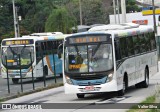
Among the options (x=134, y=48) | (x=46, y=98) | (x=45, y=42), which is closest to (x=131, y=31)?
(x=134, y=48)

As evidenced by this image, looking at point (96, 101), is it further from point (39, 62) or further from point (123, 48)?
point (39, 62)

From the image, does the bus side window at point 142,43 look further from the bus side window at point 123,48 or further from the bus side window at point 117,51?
the bus side window at point 117,51

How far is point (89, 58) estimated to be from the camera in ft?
65.2

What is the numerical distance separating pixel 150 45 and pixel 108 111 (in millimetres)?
10800

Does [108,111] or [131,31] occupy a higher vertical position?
[131,31]

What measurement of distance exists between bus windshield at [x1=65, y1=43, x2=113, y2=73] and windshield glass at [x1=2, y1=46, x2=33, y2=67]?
14.4m

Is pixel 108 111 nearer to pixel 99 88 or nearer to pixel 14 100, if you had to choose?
pixel 99 88

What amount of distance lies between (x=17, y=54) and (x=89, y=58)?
15.2 metres

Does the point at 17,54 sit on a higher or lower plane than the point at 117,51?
lower

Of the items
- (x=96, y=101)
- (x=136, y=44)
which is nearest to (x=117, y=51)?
(x=96, y=101)

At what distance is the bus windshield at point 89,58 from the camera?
1977 centimetres

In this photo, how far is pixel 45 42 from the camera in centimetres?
3591

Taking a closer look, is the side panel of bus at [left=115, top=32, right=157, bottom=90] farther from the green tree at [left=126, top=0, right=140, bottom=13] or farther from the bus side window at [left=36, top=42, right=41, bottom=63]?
the green tree at [left=126, top=0, right=140, bottom=13]

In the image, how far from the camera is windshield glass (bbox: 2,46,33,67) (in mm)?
34375
